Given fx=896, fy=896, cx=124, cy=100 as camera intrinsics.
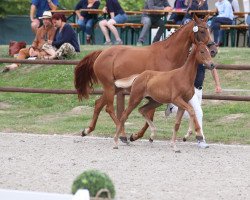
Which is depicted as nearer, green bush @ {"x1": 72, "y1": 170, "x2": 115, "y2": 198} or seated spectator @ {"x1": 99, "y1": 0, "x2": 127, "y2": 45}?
green bush @ {"x1": 72, "y1": 170, "x2": 115, "y2": 198}

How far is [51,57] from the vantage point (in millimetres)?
18828

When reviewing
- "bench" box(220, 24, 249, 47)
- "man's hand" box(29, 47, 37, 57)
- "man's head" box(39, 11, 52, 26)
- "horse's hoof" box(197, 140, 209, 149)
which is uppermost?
"man's head" box(39, 11, 52, 26)

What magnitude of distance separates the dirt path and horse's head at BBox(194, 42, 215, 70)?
47.1 inches

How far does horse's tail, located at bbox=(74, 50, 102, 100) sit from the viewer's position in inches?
530

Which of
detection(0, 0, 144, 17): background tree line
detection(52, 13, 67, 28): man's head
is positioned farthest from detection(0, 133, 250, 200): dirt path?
detection(0, 0, 144, 17): background tree line

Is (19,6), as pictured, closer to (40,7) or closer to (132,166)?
(40,7)

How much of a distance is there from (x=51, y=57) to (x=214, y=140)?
6.33 metres

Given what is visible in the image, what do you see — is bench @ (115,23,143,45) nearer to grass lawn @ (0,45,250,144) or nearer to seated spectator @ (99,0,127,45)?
seated spectator @ (99,0,127,45)

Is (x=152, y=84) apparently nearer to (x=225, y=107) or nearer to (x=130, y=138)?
(x=130, y=138)

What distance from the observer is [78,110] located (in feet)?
55.8

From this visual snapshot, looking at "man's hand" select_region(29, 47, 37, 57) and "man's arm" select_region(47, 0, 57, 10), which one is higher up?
"man's arm" select_region(47, 0, 57, 10)

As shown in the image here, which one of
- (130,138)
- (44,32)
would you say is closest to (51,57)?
(44,32)

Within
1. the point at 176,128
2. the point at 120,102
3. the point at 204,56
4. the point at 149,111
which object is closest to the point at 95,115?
the point at 120,102

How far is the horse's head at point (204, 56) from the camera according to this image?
39.4 ft
